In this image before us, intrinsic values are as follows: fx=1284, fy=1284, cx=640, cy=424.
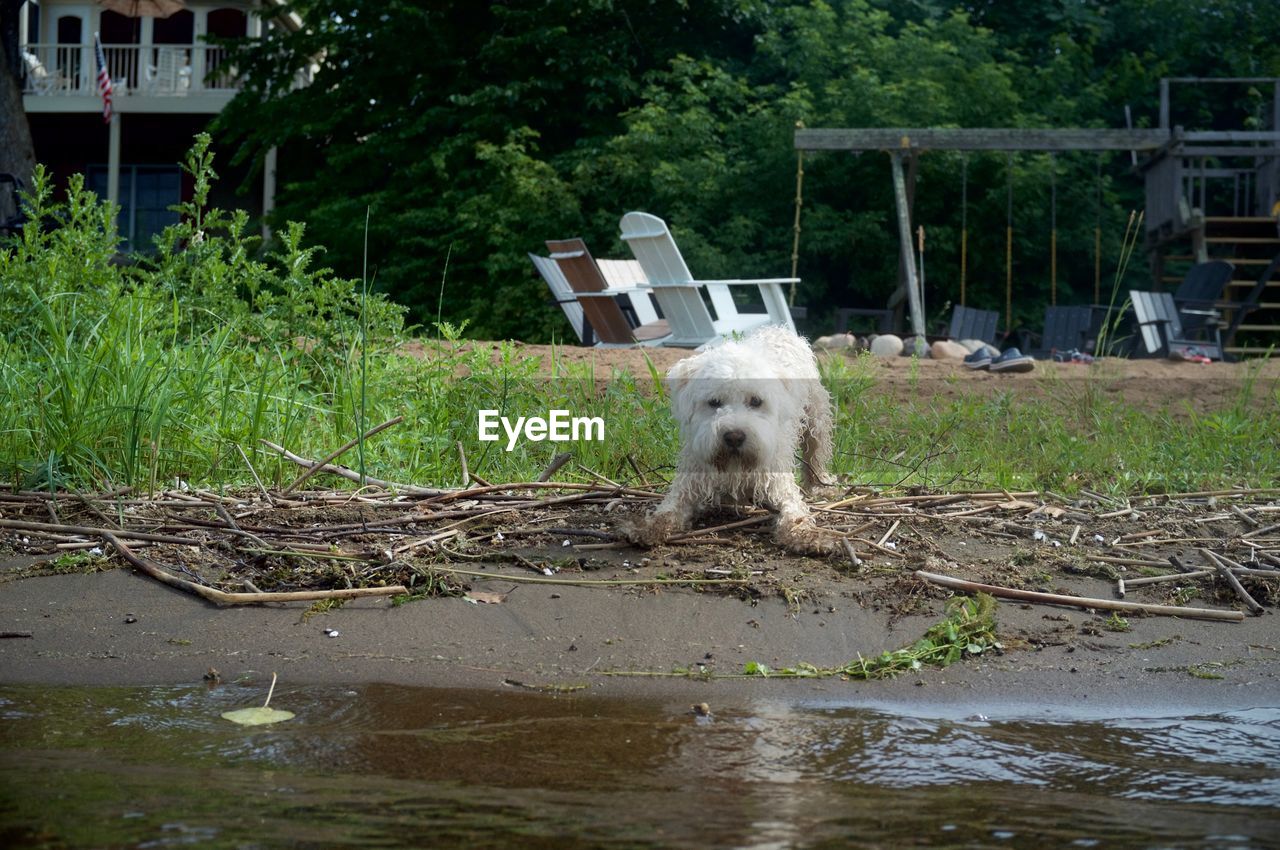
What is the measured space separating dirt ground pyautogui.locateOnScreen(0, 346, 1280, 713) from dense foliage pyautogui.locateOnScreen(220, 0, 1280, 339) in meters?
12.3

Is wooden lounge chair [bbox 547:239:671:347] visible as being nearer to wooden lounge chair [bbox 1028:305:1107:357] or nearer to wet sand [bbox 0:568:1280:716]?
wooden lounge chair [bbox 1028:305:1107:357]

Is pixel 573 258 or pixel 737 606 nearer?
pixel 737 606

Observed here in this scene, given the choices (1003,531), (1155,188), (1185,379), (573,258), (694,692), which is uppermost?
(1155,188)

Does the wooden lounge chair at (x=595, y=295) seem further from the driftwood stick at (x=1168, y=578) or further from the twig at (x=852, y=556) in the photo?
the driftwood stick at (x=1168, y=578)

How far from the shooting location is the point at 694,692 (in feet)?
13.5

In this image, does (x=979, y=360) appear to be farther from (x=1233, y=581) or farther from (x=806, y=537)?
(x=806, y=537)

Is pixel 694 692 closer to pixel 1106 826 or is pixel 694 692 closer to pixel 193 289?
pixel 1106 826

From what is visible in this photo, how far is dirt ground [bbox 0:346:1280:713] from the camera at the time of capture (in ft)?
14.0

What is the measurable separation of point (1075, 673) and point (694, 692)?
1.30m

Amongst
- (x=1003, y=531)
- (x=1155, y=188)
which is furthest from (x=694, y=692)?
(x=1155, y=188)

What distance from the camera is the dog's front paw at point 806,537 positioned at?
5127 millimetres

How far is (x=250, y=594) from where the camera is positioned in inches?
184
